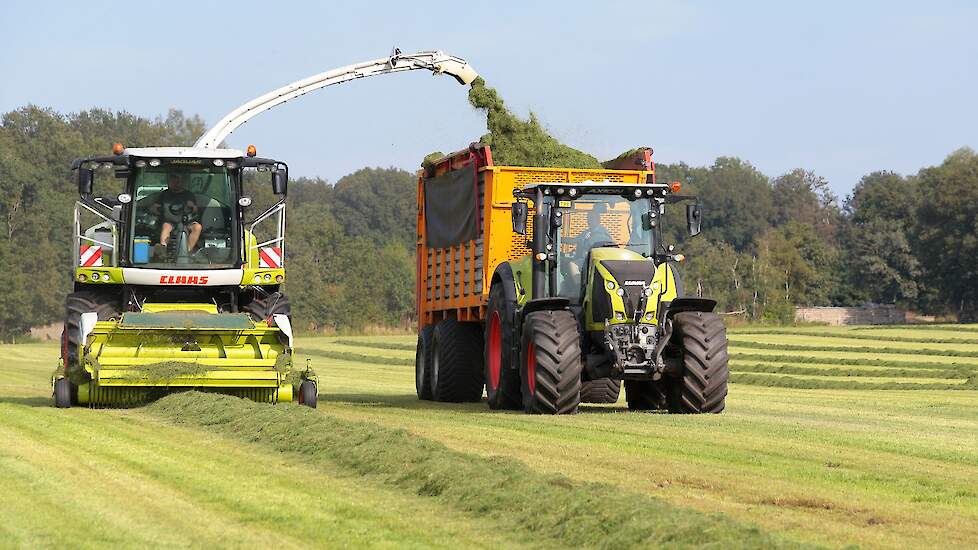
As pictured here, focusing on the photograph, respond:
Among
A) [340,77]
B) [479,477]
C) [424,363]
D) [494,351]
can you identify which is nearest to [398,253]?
[340,77]

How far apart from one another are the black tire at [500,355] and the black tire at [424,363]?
304 centimetres

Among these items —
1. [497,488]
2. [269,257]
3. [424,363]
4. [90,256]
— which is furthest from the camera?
[424,363]

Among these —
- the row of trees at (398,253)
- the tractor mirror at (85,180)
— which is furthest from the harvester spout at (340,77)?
the row of trees at (398,253)

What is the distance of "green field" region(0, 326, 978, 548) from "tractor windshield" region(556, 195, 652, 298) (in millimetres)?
1716

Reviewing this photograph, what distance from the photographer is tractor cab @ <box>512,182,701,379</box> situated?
709 inches

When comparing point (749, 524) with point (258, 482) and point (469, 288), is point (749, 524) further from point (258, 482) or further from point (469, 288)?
point (469, 288)

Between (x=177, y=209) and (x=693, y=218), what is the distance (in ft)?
20.0

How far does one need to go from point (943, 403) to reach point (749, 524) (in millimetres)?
14808

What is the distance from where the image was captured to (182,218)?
1964cm

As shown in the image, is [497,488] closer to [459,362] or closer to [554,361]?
[554,361]

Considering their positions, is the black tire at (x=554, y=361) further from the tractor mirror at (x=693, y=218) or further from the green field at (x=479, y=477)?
the tractor mirror at (x=693, y=218)

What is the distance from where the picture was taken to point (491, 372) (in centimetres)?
2053

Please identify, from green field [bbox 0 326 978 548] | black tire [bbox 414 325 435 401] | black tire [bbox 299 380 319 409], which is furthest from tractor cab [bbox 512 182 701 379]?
black tire [bbox 414 325 435 401]

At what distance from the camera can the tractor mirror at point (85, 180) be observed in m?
18.7
